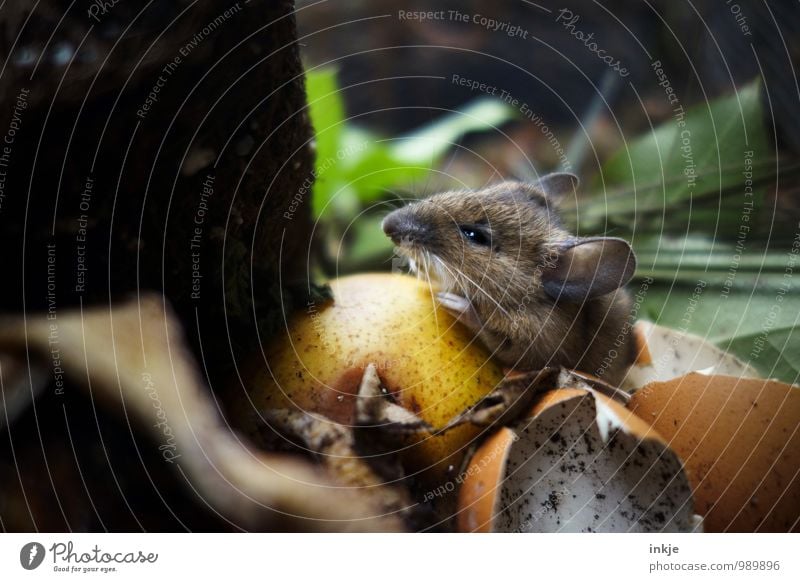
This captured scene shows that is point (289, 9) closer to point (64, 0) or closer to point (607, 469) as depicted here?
point (64, 0)

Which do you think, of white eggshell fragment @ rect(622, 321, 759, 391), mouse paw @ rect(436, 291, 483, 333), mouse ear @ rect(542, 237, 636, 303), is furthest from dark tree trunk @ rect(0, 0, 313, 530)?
white eggshell fragment @ rect(622, 321, 759, 391)

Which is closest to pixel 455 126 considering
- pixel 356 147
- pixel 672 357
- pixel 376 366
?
pixel 356 147

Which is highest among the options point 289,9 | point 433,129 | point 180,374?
point 289,9

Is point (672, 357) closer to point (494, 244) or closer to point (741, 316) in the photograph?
point (741, 316)

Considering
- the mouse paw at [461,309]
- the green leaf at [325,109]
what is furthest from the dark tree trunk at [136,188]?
the mouse paw at [461,309]

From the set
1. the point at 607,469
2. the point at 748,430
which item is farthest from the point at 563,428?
the point at 748,430

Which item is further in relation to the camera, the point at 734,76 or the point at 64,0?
the point at 734,76
